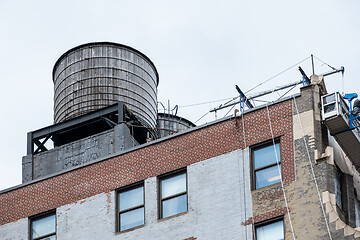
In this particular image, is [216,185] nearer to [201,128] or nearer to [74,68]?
[201,128]

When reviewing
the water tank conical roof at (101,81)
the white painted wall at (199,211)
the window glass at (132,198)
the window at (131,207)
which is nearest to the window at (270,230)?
the white painted wall at (199,211)

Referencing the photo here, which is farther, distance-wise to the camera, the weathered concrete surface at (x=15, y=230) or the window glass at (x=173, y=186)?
the weathered concrete surface at (x=15, y=230)

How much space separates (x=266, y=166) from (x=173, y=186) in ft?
11.8

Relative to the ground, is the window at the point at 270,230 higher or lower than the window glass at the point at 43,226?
lower

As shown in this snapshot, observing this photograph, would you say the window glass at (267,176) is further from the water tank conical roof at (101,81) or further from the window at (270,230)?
the water tank conical roof at (101,81)

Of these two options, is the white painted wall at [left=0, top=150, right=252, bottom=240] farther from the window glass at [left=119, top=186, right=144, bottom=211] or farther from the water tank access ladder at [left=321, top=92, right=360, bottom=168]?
the water tank access ladder at [left=321, top=92, right=360, bottom=168]

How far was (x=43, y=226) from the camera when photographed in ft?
117

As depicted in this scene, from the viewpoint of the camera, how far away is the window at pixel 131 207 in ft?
110

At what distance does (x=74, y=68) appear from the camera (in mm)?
43781

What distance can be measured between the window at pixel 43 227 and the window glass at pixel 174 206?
183 inches

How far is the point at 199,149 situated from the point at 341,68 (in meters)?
7.17

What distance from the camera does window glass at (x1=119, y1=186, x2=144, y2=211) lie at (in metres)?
33.7

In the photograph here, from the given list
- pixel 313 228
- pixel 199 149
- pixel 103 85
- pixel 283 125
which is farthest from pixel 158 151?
pixel 103 85

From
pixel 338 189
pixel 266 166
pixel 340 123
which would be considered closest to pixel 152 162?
pixel 266 166
